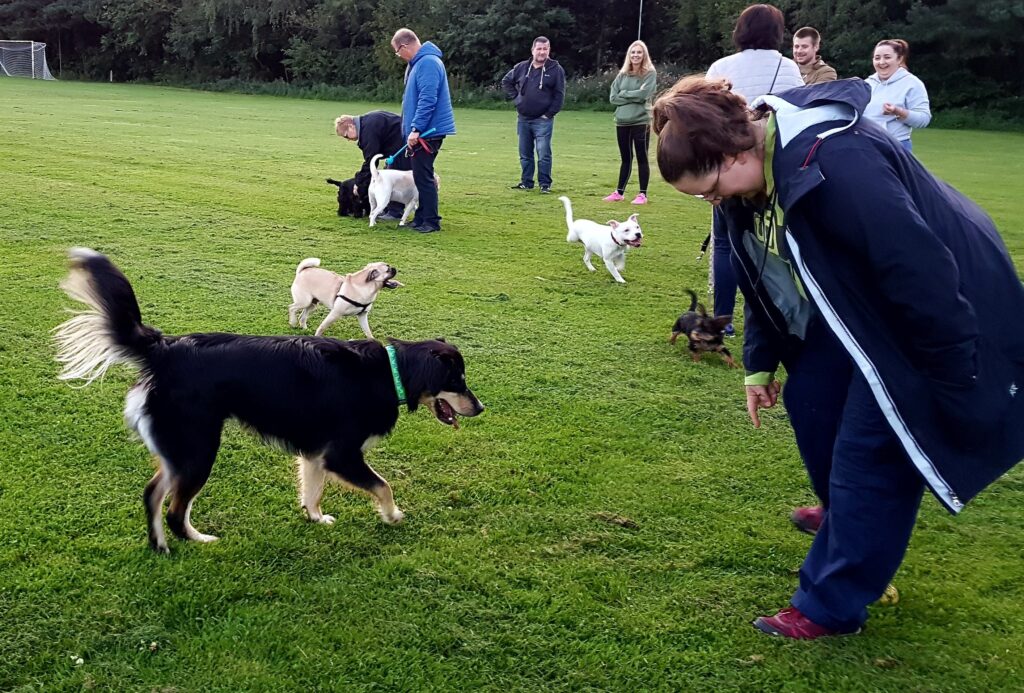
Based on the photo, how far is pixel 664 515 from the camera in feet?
12.3

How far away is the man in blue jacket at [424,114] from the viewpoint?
30.7ft

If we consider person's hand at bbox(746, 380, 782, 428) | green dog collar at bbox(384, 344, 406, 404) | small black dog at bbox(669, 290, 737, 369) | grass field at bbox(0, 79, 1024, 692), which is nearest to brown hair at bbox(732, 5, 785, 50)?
small black dog at bbox(669, 290, 737, 369)

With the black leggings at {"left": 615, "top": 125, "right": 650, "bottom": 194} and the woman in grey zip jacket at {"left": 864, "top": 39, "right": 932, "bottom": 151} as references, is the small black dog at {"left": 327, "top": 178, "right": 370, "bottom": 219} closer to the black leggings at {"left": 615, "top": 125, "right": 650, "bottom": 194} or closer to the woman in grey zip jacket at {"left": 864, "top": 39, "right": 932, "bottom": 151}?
the black leggings at {"left": 615, "top": 125, "right": 650, "bottom": 194}

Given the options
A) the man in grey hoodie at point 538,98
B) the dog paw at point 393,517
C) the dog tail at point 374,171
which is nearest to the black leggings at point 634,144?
the man in grey hoodie at point 538,98

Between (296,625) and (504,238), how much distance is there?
7.06m

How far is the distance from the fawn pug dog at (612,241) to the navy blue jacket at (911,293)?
17.3 feet

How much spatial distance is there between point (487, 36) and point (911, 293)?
41.4 meters

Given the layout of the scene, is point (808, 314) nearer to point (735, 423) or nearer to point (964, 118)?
point (735, 423)

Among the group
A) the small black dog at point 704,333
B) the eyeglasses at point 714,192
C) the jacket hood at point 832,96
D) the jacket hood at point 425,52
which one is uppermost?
the jacket hood at point 425,52

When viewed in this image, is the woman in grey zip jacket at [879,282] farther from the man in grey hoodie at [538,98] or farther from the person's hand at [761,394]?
the man in grey hoodie at [538,98]

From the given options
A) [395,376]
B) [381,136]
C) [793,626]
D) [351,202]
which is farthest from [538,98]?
[793,626]

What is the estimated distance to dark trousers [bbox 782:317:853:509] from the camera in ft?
9.27

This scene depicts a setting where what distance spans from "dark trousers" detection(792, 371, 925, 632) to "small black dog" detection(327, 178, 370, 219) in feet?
27.4

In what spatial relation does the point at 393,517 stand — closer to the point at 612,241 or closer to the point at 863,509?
the point at 863,509
